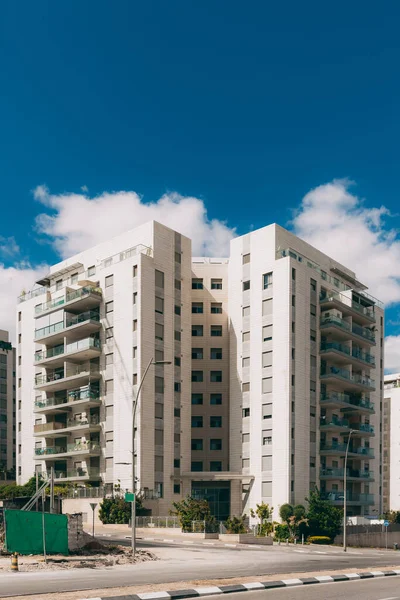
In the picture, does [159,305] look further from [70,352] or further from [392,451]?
[392,451]

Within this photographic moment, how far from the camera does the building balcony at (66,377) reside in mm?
76688

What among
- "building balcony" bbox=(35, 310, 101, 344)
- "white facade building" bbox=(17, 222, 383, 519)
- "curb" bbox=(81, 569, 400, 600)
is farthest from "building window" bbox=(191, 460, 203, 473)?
"curb" bbox=(81, 569, 400, 600)

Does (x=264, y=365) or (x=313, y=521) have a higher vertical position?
(x=264, y=365)

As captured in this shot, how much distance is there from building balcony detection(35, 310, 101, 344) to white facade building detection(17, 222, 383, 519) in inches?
8.4

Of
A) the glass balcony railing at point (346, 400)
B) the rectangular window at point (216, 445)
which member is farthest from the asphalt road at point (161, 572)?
the rectangular window at point (216, 445)

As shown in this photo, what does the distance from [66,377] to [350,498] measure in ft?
108

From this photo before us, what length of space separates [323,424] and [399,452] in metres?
67.1

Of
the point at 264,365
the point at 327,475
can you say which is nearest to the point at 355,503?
the point at 327,475

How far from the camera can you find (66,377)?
3095 inches

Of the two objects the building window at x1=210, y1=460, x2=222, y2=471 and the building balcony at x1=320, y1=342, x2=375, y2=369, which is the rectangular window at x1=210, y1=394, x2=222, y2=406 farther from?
the building balcony at x1=320, y1=342, x2=375, y2=369

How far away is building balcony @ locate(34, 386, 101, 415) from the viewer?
7606 cm

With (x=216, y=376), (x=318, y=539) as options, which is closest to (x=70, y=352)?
(x=216, y=376)

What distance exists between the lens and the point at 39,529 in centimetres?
3083

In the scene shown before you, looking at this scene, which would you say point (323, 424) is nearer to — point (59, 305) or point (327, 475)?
point (327, 475)
